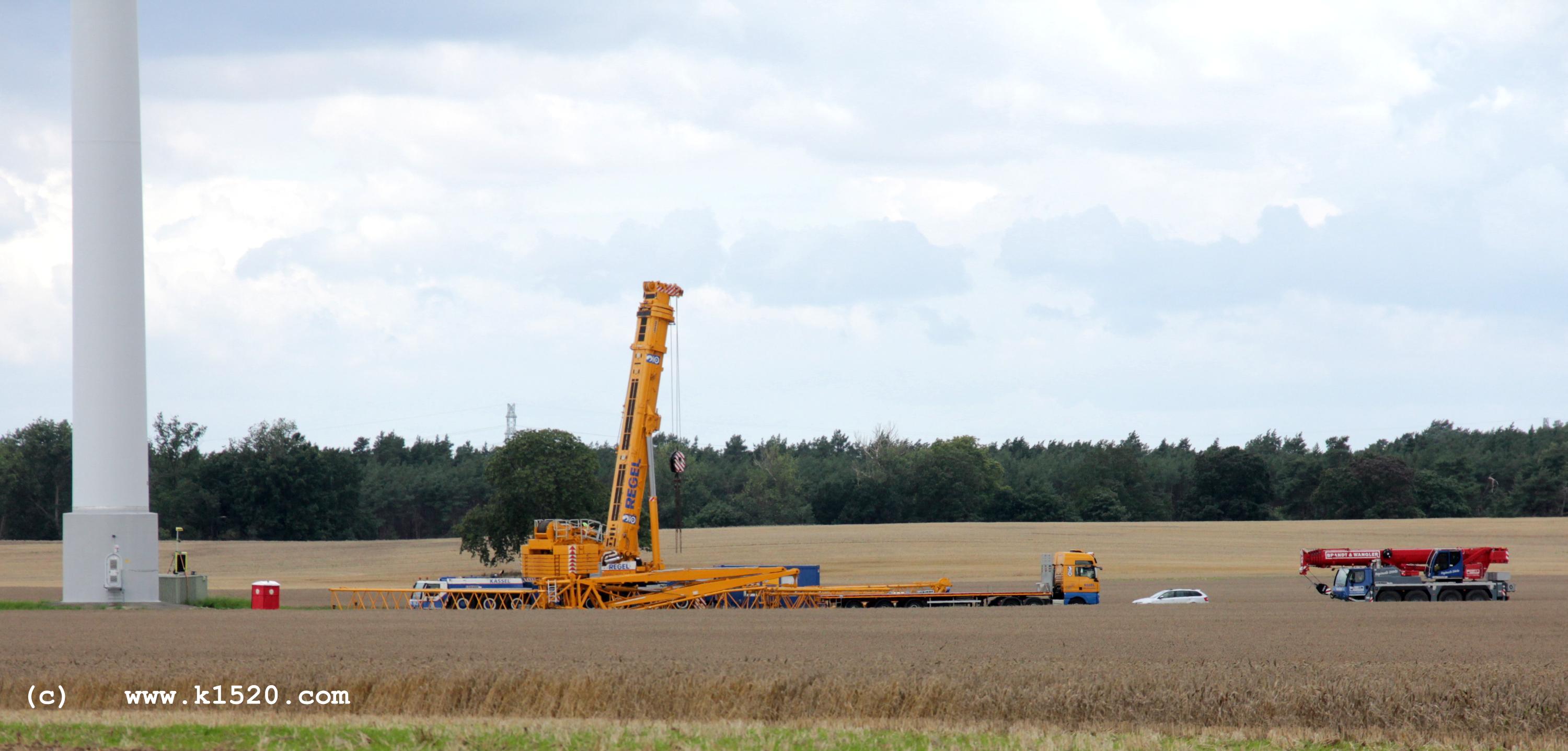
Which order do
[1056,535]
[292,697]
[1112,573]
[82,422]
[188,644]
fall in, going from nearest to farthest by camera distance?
1. [292,697]
2. [188,644]
3. [82,422]
4. [1112,573]
5. [1056,535]

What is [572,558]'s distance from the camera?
48062 millimetres

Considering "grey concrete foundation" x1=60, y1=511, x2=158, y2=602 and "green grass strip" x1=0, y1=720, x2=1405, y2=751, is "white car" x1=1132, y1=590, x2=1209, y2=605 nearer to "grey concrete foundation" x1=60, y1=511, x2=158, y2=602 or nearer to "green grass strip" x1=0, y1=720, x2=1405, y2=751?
"grey concrete foundation" x1=60, y1=511, x2=158, y2=602

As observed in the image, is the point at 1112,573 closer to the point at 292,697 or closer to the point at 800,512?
the point at 800,512

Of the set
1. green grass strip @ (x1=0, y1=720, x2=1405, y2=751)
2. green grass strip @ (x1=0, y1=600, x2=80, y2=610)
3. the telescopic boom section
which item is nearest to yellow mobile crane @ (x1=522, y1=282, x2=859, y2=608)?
the telescopic boom section

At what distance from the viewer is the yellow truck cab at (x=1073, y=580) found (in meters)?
53.3

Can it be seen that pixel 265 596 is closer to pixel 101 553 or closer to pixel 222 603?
pixel 222 603

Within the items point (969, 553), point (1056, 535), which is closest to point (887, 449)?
point (1056, 535)

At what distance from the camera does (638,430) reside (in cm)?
4878

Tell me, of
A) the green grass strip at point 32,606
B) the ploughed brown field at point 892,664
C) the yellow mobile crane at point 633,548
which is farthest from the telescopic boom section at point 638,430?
the green grass strip at point 32,606

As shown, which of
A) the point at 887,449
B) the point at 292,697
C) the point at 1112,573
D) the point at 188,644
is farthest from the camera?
the point at 887,449

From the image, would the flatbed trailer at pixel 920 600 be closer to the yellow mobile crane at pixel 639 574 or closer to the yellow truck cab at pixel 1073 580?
the yellow mobile crane at pixel 639 574

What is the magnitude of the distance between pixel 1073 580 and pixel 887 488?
82124 millimetres

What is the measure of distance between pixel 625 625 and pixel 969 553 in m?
63.0

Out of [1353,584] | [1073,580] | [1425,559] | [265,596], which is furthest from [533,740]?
[1425,559]
